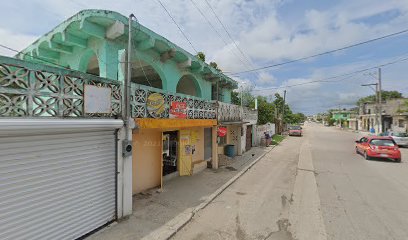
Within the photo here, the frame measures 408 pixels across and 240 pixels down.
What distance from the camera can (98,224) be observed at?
4914 millimetres

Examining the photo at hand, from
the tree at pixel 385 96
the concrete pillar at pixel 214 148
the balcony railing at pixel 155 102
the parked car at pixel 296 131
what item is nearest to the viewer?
the balcony railing at pixel 155 102

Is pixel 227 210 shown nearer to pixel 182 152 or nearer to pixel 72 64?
pixel 182 152

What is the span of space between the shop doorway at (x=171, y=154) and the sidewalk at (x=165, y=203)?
1.72 ft

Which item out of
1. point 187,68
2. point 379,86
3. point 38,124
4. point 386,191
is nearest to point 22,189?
point 38,124

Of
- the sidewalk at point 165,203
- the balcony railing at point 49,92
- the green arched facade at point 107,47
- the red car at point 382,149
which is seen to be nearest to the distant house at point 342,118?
the red car at point 382,149

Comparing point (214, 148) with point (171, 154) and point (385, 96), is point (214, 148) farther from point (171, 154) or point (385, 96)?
point (385, 96)

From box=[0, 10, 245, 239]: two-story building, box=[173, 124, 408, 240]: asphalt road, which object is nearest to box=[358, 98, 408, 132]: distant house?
box=[173, 124, 408, 240]: asphalt road

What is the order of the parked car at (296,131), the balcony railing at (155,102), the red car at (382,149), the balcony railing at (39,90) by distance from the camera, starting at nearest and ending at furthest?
the balcony railing at (39,90), the balcony railing at (155,102), the red car at (382,149), the parked car at (296,131)

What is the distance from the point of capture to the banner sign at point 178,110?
24.2 ft

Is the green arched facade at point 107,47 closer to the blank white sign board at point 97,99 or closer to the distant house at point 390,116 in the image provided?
the blank white sign board at point 97,99

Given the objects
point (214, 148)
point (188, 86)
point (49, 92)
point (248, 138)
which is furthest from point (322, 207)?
point (248, 138)

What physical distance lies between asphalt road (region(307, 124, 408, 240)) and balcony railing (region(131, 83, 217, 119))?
5.52m

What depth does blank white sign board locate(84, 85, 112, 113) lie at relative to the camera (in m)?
4.62

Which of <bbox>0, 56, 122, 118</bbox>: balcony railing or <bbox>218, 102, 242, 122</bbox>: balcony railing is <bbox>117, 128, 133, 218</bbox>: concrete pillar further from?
<bbox>218, 102, 242, 122</bbox>: balcony railing
